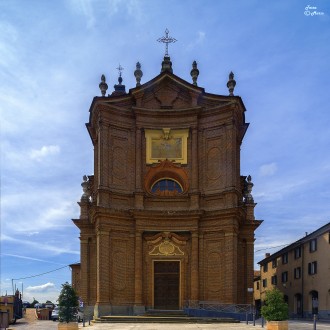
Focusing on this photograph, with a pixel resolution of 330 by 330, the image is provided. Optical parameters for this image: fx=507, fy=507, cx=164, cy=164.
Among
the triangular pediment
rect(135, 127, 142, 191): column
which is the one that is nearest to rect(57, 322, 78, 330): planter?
rect(135, 127, 142, 191): column

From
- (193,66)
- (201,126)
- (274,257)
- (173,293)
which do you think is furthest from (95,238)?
(274,257)

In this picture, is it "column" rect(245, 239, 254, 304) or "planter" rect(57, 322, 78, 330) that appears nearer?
"planter" rect(57, 322, 78, 330)

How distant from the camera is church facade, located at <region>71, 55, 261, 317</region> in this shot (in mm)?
36938

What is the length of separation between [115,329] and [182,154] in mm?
16735

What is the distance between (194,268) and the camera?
3712cm

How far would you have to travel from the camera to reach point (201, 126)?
40000 mm

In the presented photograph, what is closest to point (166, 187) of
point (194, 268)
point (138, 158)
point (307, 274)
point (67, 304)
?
point (138, 158)

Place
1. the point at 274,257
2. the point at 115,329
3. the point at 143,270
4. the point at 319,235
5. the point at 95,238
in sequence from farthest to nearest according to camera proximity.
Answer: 1. the point at 274,257
2. the point at 319,235
3. the point at 95,238
4. the point at 143,270
5. the point at 115,329

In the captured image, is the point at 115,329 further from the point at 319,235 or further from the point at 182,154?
the point at 319,235

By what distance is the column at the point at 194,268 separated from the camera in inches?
1447

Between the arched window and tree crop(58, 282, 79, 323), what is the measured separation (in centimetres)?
1707

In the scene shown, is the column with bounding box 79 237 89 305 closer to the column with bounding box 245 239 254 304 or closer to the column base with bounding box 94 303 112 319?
the column base with bounding box 94 303 112 319

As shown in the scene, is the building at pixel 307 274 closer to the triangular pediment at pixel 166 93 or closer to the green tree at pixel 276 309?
the triangular pediment at pixel 166 93

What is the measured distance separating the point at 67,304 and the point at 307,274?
29.7m
